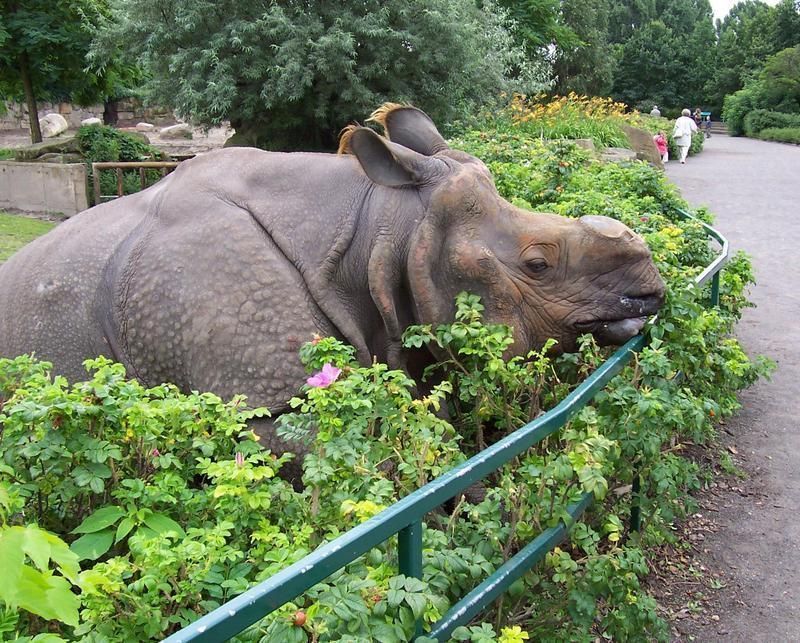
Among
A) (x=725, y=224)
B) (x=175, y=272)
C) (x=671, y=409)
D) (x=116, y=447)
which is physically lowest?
(x=725, y=224)

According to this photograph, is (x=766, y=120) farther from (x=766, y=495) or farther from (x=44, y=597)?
(x=44, y=597)

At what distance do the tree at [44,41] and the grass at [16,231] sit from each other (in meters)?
5.79

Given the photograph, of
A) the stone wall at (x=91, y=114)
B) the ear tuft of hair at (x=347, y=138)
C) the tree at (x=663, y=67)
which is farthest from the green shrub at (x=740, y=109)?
the ear tuft of hair at (x=347, y=138)

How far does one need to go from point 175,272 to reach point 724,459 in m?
3.32

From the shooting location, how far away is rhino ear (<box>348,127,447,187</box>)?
3.90 m

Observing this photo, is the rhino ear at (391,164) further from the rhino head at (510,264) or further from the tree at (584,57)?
the tree at (584,57)

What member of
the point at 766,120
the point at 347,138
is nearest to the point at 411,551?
the point at 347,138

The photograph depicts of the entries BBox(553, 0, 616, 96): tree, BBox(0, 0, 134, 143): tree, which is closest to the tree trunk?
BBox(0, 0, 134, 143): tree

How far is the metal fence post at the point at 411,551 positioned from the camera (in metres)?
2.07

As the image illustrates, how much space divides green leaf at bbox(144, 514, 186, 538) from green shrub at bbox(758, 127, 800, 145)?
41839 millimetres

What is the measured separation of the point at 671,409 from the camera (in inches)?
133

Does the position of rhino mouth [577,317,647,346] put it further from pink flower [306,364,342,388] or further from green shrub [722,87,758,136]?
green shrub [722,87,758,136]

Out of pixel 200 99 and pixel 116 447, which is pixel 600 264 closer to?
pixel 116 447

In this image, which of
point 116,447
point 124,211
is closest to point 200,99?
point 124,211
